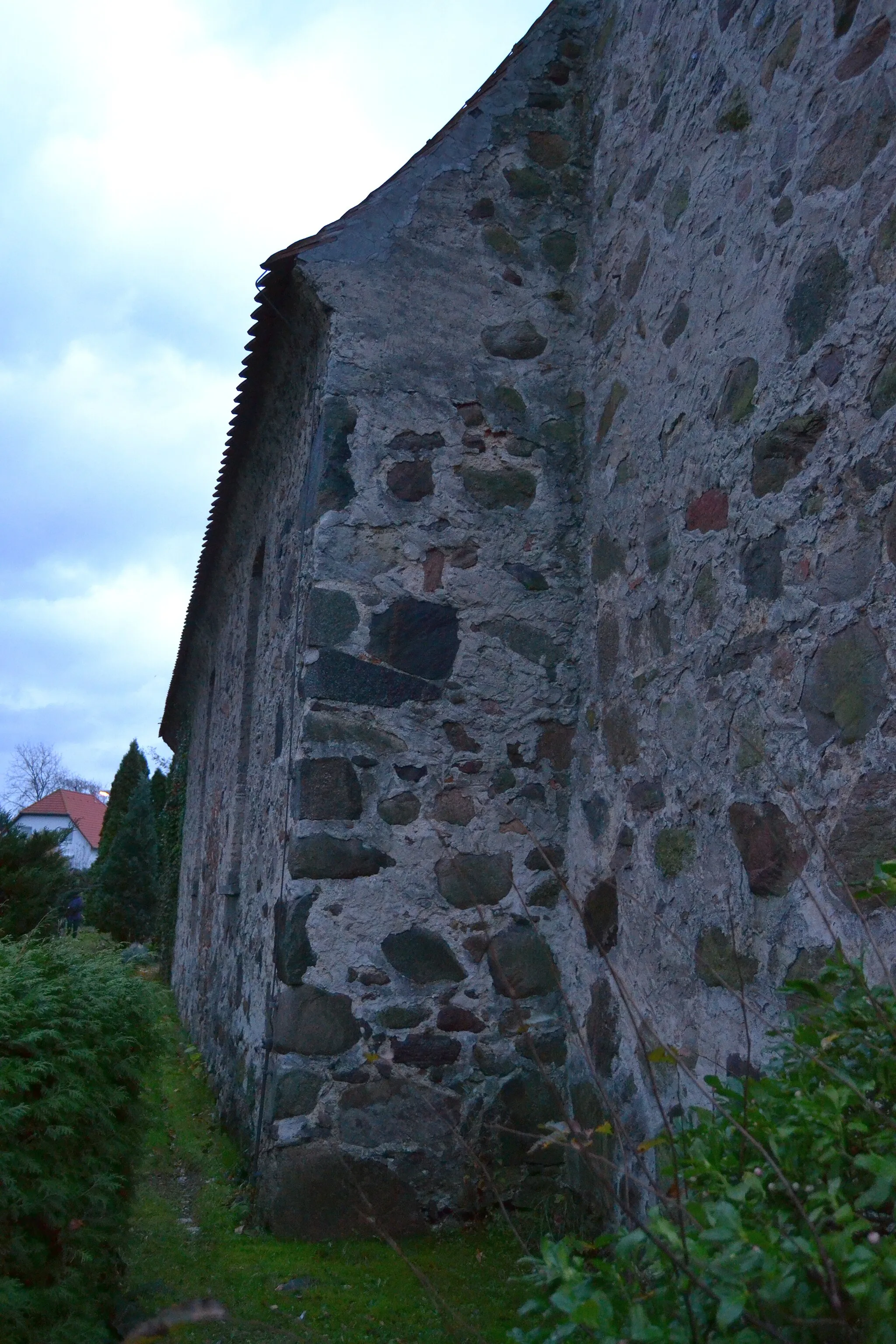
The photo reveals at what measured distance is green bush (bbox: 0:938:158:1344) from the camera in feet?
7.65

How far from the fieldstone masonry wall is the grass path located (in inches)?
6.6

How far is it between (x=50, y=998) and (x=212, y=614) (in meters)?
6.29

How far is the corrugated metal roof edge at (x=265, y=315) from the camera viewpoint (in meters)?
4.32

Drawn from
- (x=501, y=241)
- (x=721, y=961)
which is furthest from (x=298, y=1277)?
(x=501, y=241)

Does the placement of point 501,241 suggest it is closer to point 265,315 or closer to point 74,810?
point 265,315

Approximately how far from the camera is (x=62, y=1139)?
2.51 meters

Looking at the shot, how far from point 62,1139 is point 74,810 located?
46.6 m

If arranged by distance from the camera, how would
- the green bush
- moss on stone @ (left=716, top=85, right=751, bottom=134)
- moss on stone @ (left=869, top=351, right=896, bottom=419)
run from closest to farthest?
the green bush → moss on stone @ (left=869, top=351, right=896, bottom=419) → moss on stone @ (left=716, top=85, right=751, bottom=134)

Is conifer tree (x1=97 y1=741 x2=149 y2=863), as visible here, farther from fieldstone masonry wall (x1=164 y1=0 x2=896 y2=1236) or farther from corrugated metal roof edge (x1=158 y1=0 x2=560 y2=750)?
fieldstone masonry wall (x1=164 y1=0 x2=896 y2=1236)

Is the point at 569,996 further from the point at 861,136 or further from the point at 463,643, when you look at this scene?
the point at 861,136

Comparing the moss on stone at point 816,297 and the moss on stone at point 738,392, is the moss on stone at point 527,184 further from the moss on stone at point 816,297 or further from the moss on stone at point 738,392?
the moss on stone at point 816,297

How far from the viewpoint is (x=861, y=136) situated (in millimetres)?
2652

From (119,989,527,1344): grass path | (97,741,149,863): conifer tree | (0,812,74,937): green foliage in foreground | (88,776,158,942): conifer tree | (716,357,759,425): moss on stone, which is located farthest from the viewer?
(97,741,149,863): conifer tree

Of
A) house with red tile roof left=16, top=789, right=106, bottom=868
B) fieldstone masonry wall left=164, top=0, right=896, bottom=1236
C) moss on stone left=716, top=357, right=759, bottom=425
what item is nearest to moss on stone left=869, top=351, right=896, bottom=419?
fieldstone masonry wall left=164, top=0, right=896, bottom=1236
